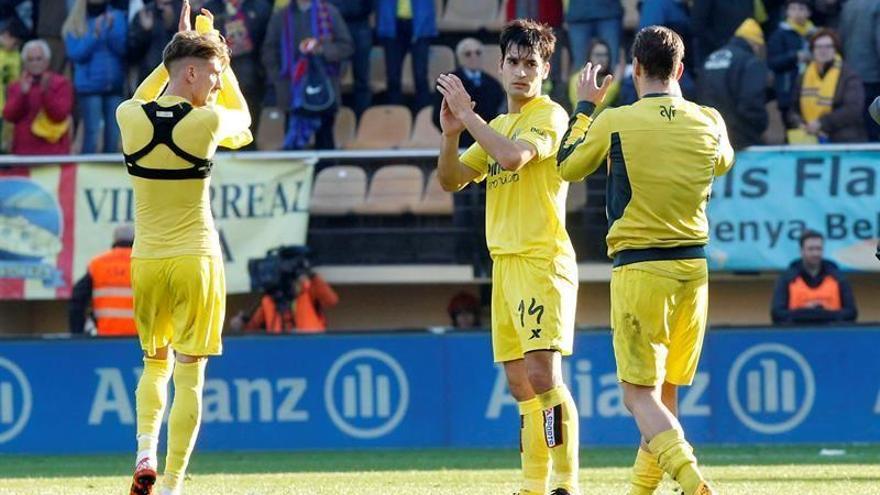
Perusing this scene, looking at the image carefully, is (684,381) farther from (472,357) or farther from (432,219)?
(432,219)

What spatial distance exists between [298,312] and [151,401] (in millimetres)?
7543

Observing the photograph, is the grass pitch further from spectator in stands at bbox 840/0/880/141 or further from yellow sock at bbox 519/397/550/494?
spectator in stands at bbox 840/0/880/141

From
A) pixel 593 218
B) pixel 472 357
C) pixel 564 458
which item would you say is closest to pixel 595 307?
pixel 593 218

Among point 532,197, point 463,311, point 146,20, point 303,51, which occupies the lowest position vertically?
point 463,311

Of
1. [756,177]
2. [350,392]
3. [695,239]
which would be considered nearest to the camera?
[695,239]

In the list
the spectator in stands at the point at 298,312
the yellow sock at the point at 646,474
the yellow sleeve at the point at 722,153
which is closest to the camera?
the yellow sleeve at the point at 722,153

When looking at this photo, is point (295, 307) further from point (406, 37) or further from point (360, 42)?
point (406, 37)

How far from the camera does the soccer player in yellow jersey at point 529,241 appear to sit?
882 centimetres

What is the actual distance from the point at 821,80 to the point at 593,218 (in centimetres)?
246

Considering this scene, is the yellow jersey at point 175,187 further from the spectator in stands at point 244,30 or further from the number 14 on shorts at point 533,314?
the spectator in stands at point 244,30

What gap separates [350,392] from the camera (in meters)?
15.0

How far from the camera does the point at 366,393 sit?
49.3 ft

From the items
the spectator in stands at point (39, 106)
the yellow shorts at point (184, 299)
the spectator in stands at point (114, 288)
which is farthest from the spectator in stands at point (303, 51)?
the yellow shorts at point (184, 299)

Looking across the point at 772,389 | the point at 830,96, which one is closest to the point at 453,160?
the point at 772,389
